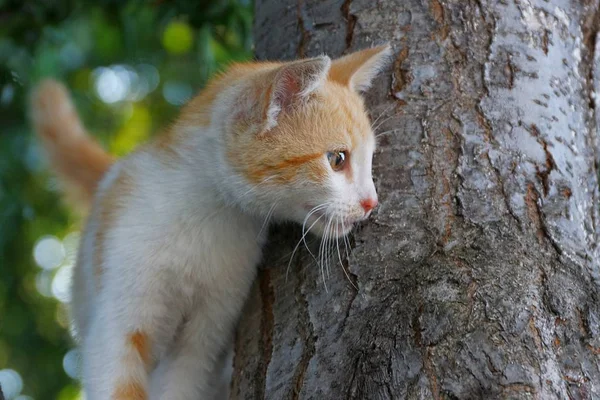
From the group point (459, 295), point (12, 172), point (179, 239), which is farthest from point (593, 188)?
point (12, 172)

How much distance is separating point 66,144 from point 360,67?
164 cm

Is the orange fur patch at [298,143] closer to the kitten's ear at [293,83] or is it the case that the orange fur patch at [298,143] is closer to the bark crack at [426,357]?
the kitten's ear at [293,83]

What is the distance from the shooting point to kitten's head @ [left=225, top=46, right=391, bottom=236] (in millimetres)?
2162

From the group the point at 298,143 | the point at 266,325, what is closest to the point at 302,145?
the point at 298,143

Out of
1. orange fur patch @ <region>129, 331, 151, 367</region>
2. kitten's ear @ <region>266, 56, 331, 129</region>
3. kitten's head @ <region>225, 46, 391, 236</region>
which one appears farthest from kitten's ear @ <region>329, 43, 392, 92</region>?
orange fur patch @ <region>129, 331, 151, 367</region>

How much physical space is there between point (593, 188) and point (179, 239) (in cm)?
131

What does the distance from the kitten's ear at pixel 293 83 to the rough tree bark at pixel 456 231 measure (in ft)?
0.83

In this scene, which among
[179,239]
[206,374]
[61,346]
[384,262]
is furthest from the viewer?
[61,346]

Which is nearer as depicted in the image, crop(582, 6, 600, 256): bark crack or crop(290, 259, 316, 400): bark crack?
crop(290, 259, 316, 400): bark crack

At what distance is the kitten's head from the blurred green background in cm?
76

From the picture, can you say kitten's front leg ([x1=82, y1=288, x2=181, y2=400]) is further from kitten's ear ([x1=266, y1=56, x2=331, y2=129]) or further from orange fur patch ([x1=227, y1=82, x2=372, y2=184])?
kitten's ear ([x1=266, y1=56, x2=331, y2=129])

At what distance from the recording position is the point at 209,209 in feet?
7.90

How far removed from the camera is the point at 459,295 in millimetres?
1721

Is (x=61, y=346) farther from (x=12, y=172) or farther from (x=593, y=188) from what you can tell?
(x=593, y=188)
